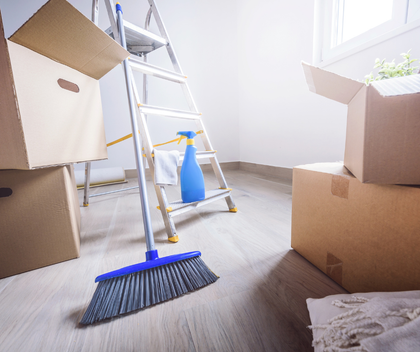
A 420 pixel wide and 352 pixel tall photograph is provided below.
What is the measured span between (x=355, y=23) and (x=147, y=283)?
5.92 feet

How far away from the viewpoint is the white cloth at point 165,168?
83 cm

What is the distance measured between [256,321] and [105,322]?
0.33 meters

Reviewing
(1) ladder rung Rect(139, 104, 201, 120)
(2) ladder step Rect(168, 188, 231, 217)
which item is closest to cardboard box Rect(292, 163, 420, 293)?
(2) ladder step Rect(168, 188, 231, 217)

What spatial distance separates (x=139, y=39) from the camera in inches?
43.3

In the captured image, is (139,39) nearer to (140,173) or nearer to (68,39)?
(68,39)

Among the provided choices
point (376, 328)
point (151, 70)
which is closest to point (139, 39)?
point (151, 70)

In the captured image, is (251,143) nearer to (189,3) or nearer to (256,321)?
(189,3)

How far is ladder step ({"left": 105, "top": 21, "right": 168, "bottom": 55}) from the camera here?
955 mm

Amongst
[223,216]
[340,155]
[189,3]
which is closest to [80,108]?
[223,216]

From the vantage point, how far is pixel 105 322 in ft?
1.48

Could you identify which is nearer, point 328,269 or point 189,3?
point 328,269

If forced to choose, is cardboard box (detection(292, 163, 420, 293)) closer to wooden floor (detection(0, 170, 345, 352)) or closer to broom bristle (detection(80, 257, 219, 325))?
wooden floor (detection(0, 170, 345, 352))

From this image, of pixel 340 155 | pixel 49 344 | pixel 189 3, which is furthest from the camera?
pixel 189 3

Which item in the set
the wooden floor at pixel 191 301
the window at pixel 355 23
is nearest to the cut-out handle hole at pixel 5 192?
the wooden floor at pixel 191 301
